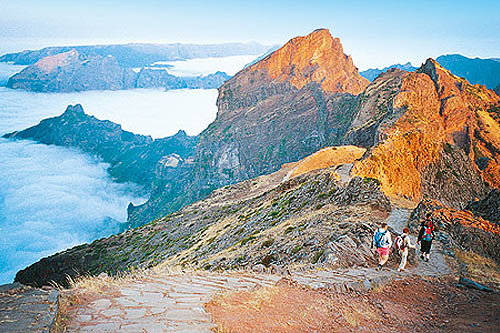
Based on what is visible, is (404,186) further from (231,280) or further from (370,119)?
(370,119)

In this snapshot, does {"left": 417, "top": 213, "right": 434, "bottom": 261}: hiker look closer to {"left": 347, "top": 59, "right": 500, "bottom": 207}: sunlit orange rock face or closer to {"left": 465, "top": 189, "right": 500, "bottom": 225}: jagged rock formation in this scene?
{"left": 465, "top": 189, "right": 500, "bottom": 225}: jagged rock formation

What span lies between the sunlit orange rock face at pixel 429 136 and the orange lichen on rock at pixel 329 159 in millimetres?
4836

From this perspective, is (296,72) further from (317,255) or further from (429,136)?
(317,255)

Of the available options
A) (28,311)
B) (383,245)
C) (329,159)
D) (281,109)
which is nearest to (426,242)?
(383,245)

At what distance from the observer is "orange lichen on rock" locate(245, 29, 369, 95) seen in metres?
146

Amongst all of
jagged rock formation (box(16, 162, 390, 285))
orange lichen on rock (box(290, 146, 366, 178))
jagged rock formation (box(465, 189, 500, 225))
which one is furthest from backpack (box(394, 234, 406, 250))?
orange lichen on rock (box(290, 146, 366, 178))

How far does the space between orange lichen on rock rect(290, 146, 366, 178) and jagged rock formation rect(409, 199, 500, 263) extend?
31965 millimetres

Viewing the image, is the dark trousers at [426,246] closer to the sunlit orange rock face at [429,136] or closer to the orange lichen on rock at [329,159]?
the sunlit orange rock face at [429,136]

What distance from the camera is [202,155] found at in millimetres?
166500

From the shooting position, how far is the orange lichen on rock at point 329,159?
50469mm

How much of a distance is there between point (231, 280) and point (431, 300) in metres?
6.38

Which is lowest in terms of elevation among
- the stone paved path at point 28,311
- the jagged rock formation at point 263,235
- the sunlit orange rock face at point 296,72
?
the jagged rock formation at point 263,235

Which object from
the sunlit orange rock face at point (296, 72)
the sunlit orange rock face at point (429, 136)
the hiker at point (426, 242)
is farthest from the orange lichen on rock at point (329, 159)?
the sunlit orange rock face at point (296, 72)

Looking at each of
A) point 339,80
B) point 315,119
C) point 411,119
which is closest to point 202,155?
point 315,119
